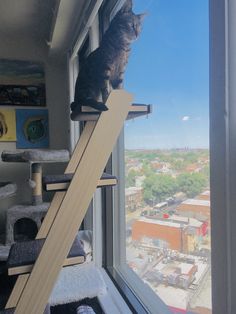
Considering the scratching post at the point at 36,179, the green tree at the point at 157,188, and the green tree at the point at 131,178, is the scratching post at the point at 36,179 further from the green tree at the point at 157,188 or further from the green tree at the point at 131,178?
the green tree at the point at 157,188

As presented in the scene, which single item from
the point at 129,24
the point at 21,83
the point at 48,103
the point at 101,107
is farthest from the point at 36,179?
the point at 129,24

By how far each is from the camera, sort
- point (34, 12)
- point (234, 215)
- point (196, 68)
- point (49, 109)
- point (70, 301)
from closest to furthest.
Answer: point (234, 215) < point (196, 68) < point (70, 301) < point (34, 12) < point (49, 109)

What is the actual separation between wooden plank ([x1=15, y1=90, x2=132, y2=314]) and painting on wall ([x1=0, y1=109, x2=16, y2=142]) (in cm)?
186

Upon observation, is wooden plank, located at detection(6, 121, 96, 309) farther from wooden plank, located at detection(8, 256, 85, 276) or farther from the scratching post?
the scratching post

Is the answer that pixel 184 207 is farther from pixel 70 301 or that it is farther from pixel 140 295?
pixel 70 301

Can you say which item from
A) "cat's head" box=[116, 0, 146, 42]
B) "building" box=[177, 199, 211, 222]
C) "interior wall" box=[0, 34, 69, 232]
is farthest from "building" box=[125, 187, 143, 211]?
"interior wall" box=[0, 34, 69, 232]

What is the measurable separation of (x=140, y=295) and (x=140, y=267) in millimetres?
139

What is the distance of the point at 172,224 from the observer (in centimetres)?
116

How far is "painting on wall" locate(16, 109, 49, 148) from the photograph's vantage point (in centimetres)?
260

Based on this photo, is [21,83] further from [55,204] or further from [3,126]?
[55,204]

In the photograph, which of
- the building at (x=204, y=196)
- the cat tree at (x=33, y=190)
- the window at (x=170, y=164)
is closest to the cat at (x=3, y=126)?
the cat tree at (x=33, y=190)

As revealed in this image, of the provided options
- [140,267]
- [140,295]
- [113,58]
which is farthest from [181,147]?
[140,295]

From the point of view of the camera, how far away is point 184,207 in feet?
3.46

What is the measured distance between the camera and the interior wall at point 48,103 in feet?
8.44
